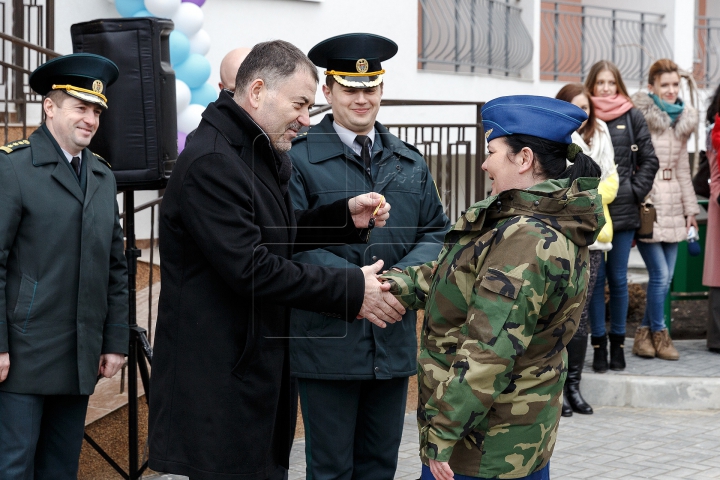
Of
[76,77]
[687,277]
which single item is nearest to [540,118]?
[76,77]

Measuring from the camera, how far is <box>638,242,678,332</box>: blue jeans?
733 cm

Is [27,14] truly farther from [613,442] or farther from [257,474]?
[257,474]

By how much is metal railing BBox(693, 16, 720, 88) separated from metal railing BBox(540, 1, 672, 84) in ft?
4.15

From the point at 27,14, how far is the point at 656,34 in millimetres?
12019

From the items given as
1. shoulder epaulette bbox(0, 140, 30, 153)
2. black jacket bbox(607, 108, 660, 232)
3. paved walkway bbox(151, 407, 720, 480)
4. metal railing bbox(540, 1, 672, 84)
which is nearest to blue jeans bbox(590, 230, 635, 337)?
black jacket bbox(607, 108, 660, 232)

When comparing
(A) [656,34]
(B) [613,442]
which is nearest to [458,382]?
(B) [613,442]

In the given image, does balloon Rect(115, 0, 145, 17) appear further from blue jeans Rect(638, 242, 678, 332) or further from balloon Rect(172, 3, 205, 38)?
blue jeans Rect(638, 242, 678, 332)

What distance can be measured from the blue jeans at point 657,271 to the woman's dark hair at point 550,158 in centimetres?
460

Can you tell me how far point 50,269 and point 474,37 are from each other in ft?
35.2

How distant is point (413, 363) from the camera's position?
3.91 metres

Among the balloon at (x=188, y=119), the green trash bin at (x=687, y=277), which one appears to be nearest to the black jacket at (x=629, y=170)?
the green trash bin at (x=687, y=277)

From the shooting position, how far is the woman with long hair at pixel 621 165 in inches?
265

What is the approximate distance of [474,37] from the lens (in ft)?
45.3

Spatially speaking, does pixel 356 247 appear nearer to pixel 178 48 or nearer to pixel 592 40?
pixel 178 48
